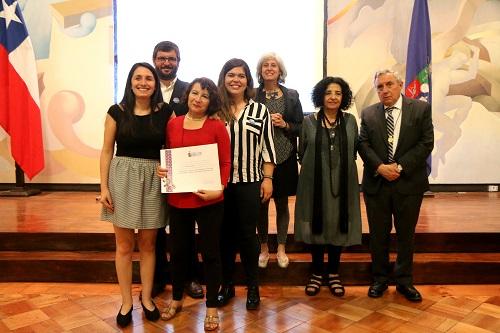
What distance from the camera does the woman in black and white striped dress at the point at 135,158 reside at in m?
2.04

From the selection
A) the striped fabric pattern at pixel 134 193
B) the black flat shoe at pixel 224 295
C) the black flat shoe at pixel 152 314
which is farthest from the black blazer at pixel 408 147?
the black flat shoe at pixel 152 314

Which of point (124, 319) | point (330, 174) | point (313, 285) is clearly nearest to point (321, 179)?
point (330, 174)

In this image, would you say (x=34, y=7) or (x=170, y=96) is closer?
(x=170, y=96)

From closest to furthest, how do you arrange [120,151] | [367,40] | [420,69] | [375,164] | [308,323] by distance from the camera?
1. [120,151]
2. [308,323]
3. [375,164]
4. [420,69]
5. [367,40]

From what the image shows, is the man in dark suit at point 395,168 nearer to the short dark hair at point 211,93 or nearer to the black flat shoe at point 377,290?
the black flat shoe at point 377,290

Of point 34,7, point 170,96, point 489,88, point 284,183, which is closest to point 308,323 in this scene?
point 284,183

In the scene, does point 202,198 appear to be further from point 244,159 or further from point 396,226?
point 396,226

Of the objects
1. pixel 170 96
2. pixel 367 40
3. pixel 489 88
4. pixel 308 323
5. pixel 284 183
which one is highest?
pixel 367 40

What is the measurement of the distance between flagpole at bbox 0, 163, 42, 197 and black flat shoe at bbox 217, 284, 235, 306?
364 centimetres

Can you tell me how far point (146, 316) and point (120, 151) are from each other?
0.96 metres

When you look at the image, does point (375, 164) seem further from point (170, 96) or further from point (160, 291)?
point (160, 291)

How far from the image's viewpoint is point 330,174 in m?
2.52

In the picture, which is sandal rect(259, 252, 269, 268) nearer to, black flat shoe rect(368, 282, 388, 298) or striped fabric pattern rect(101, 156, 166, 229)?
black flat shoe rect(368, 282, 388, 298)

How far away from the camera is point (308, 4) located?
16.3 ft
